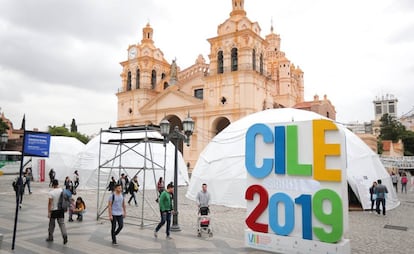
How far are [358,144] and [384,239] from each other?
370 inches

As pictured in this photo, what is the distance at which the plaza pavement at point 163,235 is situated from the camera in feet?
25.8

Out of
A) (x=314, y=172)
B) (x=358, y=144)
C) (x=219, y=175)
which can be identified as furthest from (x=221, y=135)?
(x=314, y=172)

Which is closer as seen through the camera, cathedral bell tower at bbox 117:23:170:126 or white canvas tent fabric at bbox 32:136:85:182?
white canvas tent fabric at bbox 32:136:85:182

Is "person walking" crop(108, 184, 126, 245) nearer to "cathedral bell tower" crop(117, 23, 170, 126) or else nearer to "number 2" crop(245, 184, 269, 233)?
"number 2" crop(245, 184, 269, 233)

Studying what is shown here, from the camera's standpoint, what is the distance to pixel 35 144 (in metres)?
8.27

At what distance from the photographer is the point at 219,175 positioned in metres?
16.9

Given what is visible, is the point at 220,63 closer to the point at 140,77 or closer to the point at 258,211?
the point at 140,77

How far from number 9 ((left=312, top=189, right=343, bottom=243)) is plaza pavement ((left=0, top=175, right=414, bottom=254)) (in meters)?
1.29

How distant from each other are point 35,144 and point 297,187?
21.6 ft

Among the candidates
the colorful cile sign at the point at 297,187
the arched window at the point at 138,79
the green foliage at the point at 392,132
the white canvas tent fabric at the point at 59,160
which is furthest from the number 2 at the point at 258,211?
the green foliage at the point at 392,132

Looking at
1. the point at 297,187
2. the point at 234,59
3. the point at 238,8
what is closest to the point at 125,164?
the point at 297,187

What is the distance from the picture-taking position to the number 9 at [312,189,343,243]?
7.05 metres

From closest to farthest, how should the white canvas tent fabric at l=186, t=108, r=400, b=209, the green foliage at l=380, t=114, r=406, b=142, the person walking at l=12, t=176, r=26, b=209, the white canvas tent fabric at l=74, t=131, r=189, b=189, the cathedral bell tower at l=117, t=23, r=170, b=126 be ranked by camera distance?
the person walking at l=12, t=176, r=26, b=209 < the white canvas tent fabric at l=186, t=108, r=400, b=209 < the white canvas tent fabric at l=74, t=131, r=189, b=189 < the cathedral bell tower at l=117, t=23, r=170, b=126 < the green foliage at l=380, t=114, r=406, b=142

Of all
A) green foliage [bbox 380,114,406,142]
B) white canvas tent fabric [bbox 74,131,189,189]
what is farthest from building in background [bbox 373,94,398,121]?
white canvas tent fabric [bbox 74,131,189,189]
